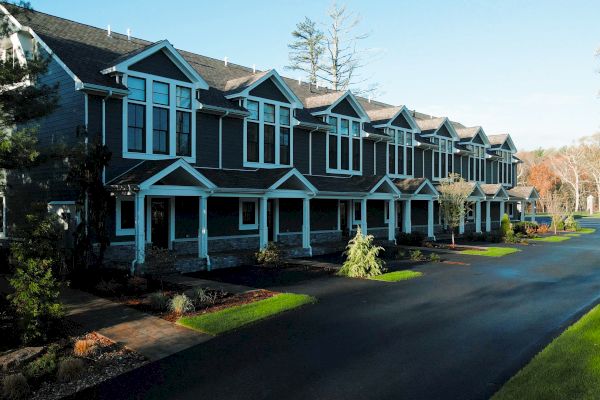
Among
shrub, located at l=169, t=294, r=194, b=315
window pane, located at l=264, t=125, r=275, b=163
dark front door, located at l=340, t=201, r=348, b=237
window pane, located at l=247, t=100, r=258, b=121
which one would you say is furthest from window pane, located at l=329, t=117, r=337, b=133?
shrub, located at l=169, t=294, r=194, b=315

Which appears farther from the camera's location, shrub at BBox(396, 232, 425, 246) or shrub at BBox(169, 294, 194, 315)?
shrub at BBox(396, 232, 425, 246)

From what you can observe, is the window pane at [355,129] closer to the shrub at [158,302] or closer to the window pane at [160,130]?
the window pane at [160,130]

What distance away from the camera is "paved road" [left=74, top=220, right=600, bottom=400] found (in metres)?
6.88

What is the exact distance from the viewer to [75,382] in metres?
7.26

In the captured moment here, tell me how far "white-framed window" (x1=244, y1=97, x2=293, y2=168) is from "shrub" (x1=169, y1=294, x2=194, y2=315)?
11.3m

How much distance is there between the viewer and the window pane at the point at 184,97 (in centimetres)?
1927

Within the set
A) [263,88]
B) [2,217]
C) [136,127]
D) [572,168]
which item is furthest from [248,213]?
[572,168]

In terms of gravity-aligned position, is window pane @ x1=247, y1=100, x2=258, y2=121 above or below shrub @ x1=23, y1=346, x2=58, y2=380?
above

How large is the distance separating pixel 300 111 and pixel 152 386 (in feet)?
65.8

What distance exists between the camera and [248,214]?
2242 cm

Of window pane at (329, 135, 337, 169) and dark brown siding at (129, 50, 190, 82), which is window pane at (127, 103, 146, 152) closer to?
dark brown siding at (129, 50, 190, 82)

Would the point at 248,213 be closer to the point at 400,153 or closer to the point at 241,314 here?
the point at 241,314

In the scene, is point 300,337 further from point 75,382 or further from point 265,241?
point 265,241

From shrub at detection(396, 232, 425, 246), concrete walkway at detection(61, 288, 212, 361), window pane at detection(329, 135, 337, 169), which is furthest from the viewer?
shrub at detection(396, 232, 425, 246)
